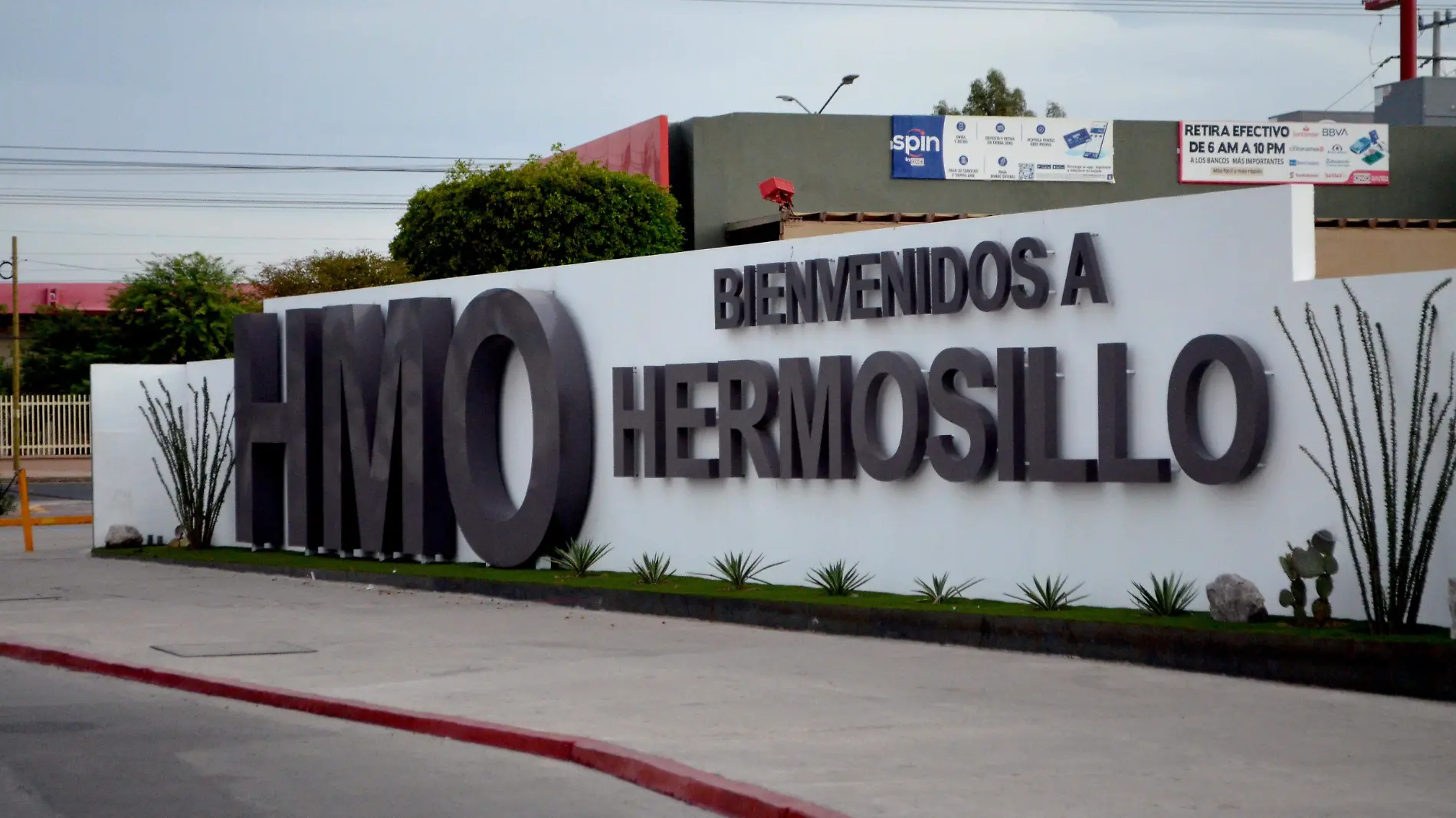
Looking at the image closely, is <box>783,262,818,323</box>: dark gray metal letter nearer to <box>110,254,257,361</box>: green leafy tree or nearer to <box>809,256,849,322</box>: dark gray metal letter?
<box>809,256,849,322</box>: dark gray metal letter

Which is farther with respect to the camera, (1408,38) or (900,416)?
(1408,38)

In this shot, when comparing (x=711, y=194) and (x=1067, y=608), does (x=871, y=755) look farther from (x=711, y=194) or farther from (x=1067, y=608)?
(x=711, y=194)

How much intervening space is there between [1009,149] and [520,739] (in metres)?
34.1

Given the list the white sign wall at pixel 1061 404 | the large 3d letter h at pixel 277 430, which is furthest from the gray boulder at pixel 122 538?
the white sign wall at pixel 1061 404

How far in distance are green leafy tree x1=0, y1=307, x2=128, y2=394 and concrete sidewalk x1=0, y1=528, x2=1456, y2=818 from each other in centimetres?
4365

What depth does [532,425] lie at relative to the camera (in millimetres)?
20234

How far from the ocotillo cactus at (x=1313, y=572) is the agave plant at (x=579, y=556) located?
8836 millimetres

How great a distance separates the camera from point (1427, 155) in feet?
145

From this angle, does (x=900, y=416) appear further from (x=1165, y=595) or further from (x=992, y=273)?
(x=1165, y=595)

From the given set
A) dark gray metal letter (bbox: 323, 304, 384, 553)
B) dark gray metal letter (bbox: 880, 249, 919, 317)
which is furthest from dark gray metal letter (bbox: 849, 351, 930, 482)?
dark gray metal letter (bbox: 323, 304, 384, 553)

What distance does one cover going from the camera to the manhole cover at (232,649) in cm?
1405

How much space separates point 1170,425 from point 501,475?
9.78 m

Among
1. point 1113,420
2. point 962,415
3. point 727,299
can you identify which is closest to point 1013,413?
point 962,415

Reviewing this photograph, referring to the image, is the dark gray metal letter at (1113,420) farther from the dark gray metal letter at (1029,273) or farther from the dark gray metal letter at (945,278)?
the dark gray metal letter at (945,278)
